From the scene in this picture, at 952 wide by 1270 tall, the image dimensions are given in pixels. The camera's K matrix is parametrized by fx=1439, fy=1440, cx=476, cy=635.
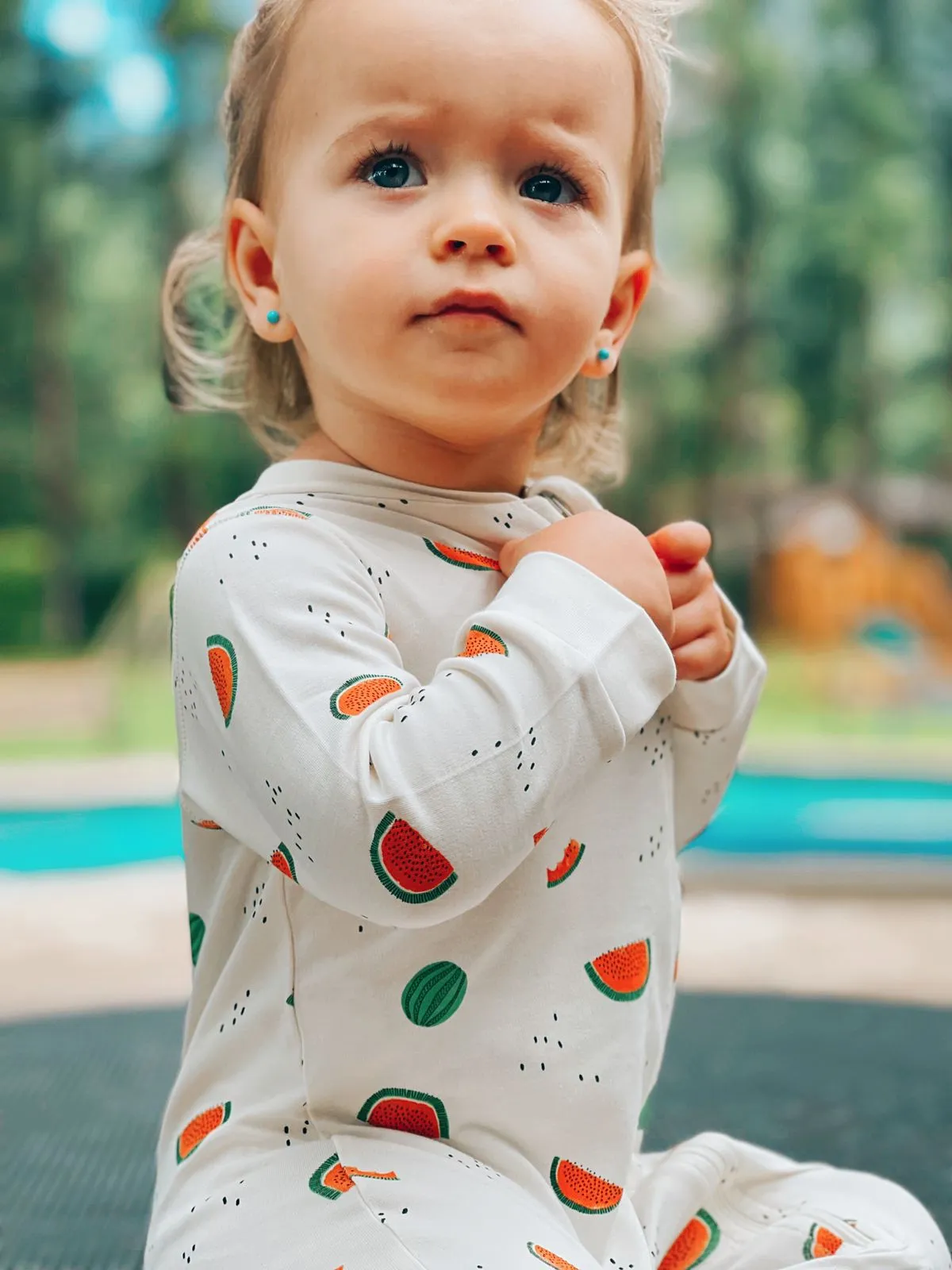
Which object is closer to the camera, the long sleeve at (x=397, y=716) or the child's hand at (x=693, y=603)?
the long sleeve at (x=397, y=716)

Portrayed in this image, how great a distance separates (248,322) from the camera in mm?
896

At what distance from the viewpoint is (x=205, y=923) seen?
0.79 metres

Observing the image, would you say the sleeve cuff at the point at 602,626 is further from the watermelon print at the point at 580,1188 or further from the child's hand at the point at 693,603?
the watermelon print at the point at 580,1188

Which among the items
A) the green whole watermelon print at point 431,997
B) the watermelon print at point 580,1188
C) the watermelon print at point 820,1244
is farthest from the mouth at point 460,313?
the watermelon print at point 820,1244

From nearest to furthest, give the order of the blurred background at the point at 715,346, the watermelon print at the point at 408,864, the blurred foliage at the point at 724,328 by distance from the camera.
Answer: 1. the watermelon print at the point at 408,864
2. the blurred background at the point at 715,346
3. the blurred foliage at the point at 724,328

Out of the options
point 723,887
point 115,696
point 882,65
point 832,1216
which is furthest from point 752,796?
point 882,65

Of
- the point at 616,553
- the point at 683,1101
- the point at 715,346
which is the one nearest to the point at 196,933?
the point at 616,553

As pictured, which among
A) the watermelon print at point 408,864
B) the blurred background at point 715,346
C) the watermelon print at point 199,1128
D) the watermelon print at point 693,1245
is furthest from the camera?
the blurred background at point 715,346

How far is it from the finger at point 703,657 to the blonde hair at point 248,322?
0.22m

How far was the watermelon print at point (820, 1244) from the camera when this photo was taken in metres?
0.81

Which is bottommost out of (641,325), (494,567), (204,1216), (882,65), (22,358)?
(22,358)

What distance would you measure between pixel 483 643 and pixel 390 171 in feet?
0.80

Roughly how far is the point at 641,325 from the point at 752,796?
328 cm

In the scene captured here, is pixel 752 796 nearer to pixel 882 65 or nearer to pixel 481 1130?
pixel 481 1130
